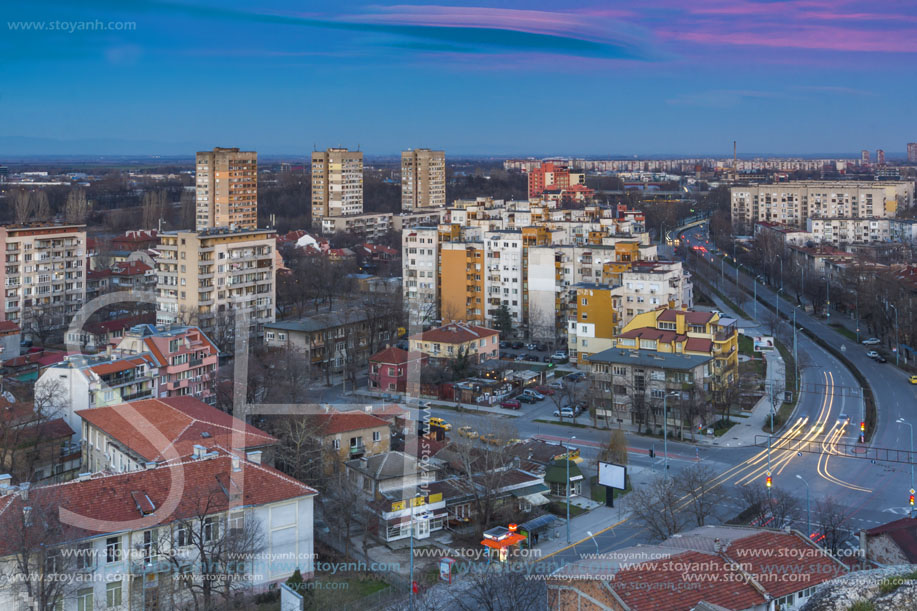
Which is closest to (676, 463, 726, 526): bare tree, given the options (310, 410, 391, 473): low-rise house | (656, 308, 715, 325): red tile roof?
(310, 410, 391, 473): low-rise house

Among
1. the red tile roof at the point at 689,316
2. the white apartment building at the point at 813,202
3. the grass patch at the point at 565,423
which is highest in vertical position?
the white apartment building at the point at 813,202

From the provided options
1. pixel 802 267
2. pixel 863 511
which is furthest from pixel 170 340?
pixel 802 267

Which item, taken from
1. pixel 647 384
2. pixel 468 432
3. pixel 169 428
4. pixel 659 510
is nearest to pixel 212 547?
pixel 169 428

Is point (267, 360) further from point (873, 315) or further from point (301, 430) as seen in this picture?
point (873, 315)

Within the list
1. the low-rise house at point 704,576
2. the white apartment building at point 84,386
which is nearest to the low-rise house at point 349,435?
the white apartment building at point 84,386

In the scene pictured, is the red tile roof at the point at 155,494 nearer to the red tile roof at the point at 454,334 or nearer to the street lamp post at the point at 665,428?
the street lamp post at the point at 665,428

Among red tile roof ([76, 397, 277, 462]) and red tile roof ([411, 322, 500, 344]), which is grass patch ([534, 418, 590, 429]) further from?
red tile roof ([76, 397, 277, 462])
